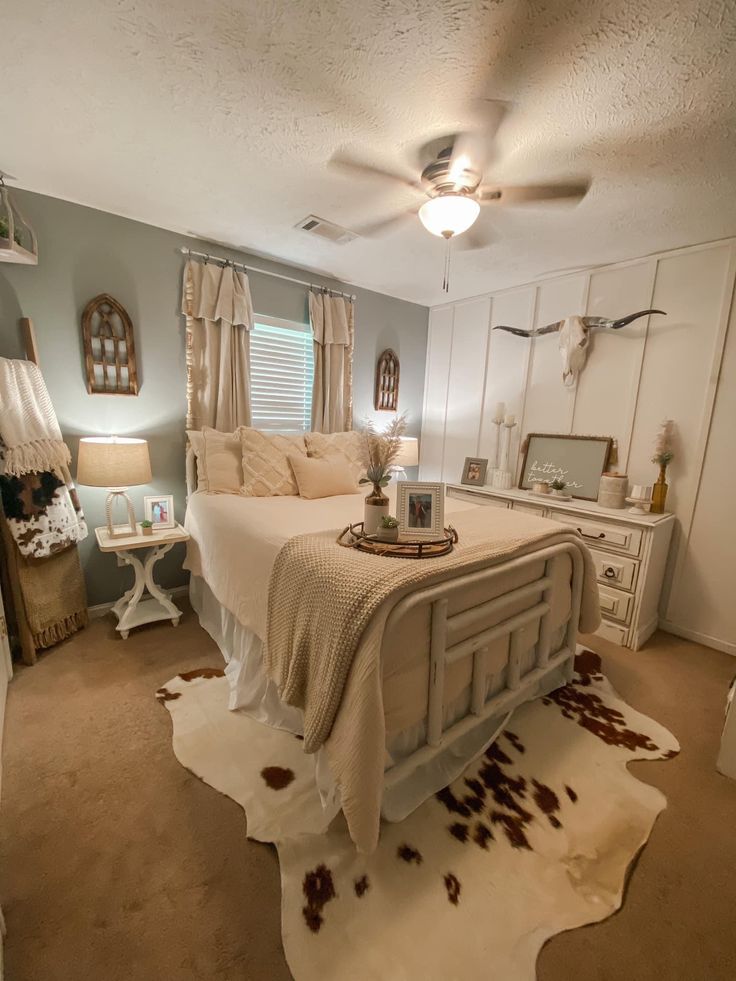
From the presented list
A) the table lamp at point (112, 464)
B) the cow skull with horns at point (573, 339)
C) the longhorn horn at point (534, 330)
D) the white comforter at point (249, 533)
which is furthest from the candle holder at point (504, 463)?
the table lamp at point (112, 464)

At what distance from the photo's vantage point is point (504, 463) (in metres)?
3.61

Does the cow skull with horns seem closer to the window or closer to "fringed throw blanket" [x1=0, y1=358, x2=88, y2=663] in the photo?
the window

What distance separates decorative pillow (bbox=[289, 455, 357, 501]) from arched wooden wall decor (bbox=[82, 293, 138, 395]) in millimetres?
1173

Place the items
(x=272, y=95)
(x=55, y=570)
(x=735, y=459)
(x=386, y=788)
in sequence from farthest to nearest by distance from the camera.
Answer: (x=735, y=459) < (x=55, y=570) < (x=272, y=95) < (x=386, y=788)

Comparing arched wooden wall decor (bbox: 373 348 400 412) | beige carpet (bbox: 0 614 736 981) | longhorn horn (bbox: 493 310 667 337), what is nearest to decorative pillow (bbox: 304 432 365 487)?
arched wooden wall decor (bbox: 373 348 400 412)

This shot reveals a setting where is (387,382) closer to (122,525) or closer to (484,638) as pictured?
(122,525)

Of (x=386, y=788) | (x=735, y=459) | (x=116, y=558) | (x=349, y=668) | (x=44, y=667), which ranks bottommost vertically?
(x=44, y=667)

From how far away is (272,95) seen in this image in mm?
1481

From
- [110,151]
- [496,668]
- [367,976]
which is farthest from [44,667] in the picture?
[110,151]

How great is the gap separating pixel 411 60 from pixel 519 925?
2.61 metres

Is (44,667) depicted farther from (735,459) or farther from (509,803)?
(735,459)

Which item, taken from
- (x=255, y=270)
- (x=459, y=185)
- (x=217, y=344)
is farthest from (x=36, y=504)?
(x=459, y=185)

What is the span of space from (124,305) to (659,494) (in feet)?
12.0

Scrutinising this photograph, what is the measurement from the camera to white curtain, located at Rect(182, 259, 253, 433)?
2797 mm
